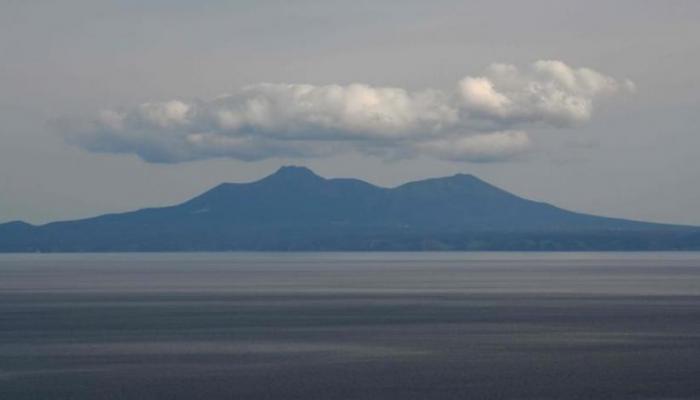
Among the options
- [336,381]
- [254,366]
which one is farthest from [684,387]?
[254,366]

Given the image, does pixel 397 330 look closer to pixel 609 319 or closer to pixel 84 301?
pixel 609 319

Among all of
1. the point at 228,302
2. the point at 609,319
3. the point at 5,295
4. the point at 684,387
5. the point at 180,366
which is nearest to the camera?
the point at 684,387

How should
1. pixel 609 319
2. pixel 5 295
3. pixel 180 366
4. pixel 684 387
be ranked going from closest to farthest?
pixel 684 387 < pixel 180 366 < pixel 609 319 < pixel 5 295

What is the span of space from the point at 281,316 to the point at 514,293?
1398 inches

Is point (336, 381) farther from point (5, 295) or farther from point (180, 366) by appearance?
point (5, 295)

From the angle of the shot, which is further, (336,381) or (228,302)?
(228,302)

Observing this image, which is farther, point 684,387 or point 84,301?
point 84,301

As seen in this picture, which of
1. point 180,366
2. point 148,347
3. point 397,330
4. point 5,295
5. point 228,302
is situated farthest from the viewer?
point 5,295

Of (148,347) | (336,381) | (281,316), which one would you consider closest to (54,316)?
(281,316)

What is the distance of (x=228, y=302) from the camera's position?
297ft

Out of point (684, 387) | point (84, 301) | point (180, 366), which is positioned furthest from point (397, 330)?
point (84, 301)

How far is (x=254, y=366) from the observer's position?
48594 millimetres

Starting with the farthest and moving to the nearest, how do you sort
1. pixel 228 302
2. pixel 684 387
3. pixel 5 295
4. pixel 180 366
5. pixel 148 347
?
pixel 5 295 < pixel 228 302 < pixel 148 347 < pixel 180 366 < pixel 684 387

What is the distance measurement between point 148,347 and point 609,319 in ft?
91.2
